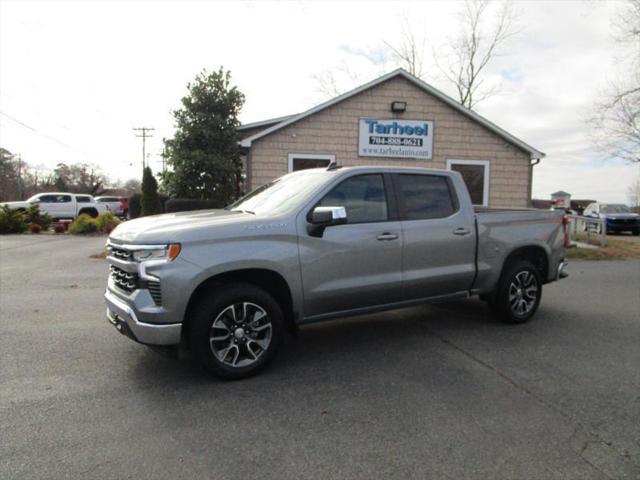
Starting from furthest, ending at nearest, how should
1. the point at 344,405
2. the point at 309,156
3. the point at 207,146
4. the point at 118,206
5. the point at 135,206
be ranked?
the point at 118,206 < the point at 135,206 < the point at 207,146 < the point at 309,156 < the point at 344,405

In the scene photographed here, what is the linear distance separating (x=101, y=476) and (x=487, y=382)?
9.82 feet

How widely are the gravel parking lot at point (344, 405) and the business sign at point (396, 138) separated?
30.2 ft

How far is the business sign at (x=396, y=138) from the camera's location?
14.3 m

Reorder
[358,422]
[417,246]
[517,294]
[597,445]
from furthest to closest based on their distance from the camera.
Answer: [517,294] < [417,246] < [358,422] < [597,445]

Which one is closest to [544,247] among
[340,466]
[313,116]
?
[340,466]

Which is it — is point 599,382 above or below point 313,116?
below

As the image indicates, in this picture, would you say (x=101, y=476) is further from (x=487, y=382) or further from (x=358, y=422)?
(x=487, y=382)

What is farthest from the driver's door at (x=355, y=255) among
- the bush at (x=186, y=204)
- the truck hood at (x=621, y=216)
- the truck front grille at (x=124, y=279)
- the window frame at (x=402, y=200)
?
the truck hood at (x=621, y=216)

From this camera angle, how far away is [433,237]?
491cm

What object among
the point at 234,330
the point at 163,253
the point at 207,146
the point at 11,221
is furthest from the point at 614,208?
the point at 11,221

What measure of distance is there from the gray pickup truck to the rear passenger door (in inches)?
0.5

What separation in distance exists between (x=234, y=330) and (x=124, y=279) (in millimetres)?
1053

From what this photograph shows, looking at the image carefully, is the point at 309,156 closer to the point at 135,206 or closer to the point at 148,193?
the point at 148,193

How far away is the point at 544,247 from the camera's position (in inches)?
230
